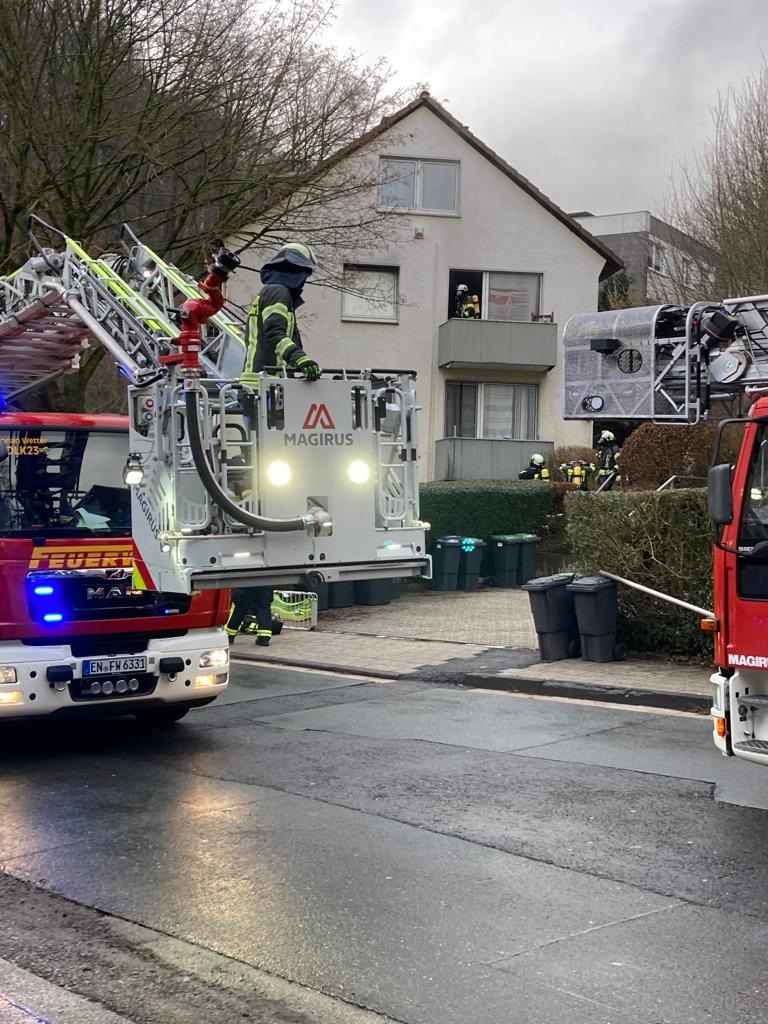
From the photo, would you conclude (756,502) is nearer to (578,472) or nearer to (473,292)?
(578,472)

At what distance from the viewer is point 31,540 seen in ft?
26.4

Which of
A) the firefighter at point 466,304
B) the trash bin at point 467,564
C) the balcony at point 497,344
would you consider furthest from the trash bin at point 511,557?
the firefighter at point 466,304

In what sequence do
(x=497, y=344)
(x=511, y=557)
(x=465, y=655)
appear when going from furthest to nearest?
(x=497, y=344) → (x=511, y=557) → (x=465, y=655)

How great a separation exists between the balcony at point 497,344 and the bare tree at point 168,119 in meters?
10.7

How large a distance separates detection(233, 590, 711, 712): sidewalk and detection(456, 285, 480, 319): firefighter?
39.6ft

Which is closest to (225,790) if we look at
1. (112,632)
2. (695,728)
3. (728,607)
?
(112,632)

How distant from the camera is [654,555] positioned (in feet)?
39.4

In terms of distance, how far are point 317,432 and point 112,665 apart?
2303 mm

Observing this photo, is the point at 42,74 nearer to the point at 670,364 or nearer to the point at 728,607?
the point at 670,364

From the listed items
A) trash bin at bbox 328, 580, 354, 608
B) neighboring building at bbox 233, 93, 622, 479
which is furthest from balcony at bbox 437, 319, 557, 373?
trash bin at bbox 328, 580, 354, 608

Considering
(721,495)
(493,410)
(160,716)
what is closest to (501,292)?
(493,410)

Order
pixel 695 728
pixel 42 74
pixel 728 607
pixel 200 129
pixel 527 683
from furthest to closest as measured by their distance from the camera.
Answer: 1. pixel 200 129
2. pixel 42 74
3. pixel 527 683
4. pixel 695 728
5. pixel 728 607

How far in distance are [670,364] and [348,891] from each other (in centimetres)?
442

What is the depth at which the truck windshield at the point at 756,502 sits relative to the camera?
6465 millimetres
